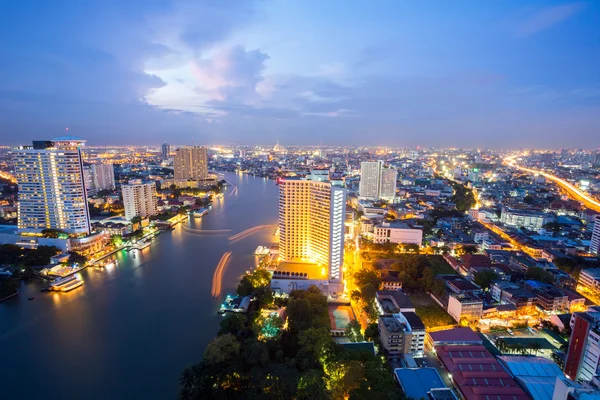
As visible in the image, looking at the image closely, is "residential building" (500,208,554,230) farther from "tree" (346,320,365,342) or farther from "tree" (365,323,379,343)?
"tree" (346,320,365,342)

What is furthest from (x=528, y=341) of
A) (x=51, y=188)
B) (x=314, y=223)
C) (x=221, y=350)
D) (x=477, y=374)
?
(x=51, y=188)

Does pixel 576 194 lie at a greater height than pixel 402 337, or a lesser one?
greater

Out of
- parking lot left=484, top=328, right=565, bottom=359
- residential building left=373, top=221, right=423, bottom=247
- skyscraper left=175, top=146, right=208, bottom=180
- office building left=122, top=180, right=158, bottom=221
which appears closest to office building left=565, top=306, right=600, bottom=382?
parking lot left=484, top=328, right=565, bottom=359

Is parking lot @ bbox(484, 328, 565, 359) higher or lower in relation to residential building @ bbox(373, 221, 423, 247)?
lower

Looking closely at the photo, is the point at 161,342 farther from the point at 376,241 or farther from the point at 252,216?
the point at 252,216

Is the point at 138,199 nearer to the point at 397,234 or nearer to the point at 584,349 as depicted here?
the point at 397,234

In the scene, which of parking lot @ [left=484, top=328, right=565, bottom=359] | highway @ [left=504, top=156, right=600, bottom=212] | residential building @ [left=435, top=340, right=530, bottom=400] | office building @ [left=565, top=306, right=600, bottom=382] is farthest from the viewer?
highway @ [left=504, top=156, right=600, bottom=212]

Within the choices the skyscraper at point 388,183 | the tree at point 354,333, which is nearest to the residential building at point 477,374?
the tree at point 354,333
